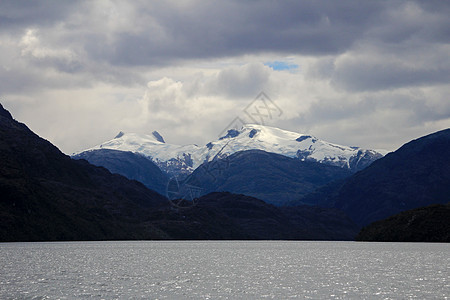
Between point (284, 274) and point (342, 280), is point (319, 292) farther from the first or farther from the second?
point (284, 274)

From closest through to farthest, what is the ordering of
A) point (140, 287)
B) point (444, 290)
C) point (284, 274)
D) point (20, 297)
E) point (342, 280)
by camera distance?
point (20, 297) < point (444, 290) < point (140, 287) < point (342, 280) < point (284, 274)

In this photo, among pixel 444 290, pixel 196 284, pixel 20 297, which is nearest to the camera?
pixel 20 297

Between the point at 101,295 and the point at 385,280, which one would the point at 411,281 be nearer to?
the point at 385,280

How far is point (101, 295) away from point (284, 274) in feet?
146

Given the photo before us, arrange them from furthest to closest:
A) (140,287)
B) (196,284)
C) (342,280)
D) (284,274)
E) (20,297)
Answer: (284,274), (342,280), (196,284), (140,287), (20,297)

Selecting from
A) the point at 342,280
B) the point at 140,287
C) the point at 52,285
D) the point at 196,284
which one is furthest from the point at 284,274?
the point at 52,285

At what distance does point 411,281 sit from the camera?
307ft

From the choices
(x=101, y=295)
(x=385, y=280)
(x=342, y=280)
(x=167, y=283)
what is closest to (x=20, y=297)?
(x=101, y=295)

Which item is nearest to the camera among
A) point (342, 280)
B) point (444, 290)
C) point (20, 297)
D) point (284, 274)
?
point (20, 297)

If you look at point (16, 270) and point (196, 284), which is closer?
point (196, 284)

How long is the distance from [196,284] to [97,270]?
32884 mm

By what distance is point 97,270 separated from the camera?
117 meters

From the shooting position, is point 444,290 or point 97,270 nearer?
point 444,290

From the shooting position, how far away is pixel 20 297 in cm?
7212
